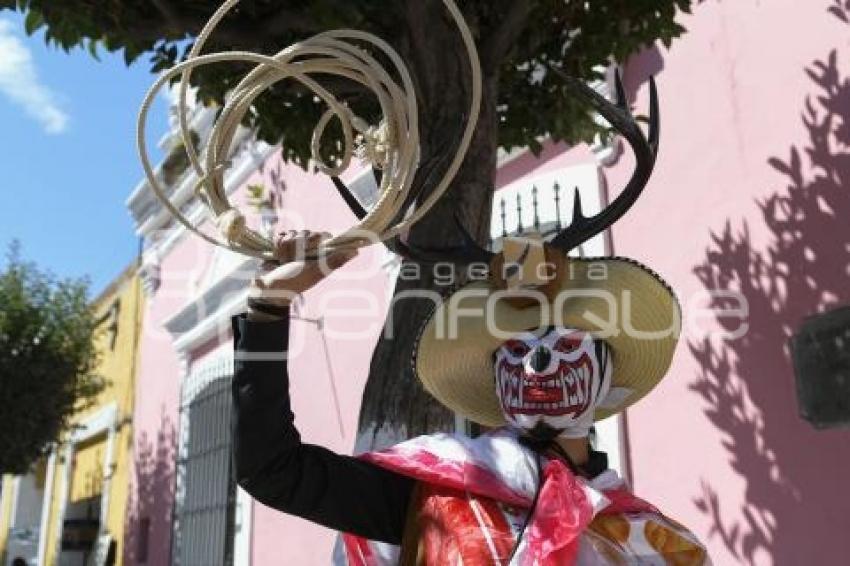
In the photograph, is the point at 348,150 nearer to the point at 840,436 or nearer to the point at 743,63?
the point at 840,436

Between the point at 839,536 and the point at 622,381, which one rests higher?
the point at 622,381

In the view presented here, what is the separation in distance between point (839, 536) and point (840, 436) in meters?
0.43

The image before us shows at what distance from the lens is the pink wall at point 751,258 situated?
3973 millimetres

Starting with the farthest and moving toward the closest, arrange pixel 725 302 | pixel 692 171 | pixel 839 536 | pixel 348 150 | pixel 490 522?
pixel 692 171 < pixel 725 302 < pixel 839 536 < pixel 348 150 < pixel 490 522

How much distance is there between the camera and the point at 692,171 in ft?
15.7

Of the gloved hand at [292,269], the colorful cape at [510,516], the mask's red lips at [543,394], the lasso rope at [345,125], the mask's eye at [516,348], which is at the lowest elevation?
the colorful cape at [510,516]

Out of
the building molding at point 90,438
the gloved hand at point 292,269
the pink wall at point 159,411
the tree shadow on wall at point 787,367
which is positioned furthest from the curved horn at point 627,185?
the building molding at point 90,438

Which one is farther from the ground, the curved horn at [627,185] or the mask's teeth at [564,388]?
the curved horn at [627,185]

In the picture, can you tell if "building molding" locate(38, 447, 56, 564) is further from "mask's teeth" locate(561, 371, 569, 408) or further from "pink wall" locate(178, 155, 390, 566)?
"mask's teeth" locate(561, 371, 569, 408)

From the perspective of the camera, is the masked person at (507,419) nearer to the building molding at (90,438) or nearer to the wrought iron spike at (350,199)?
the wrought iron spike at (350,199)

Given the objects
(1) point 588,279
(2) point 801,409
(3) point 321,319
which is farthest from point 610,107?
(3) point 321,319

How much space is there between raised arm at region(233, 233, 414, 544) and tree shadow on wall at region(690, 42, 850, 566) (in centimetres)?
282

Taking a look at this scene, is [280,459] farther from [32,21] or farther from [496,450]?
[32,21]

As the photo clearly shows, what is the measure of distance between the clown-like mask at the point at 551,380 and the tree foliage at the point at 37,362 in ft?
34.3
